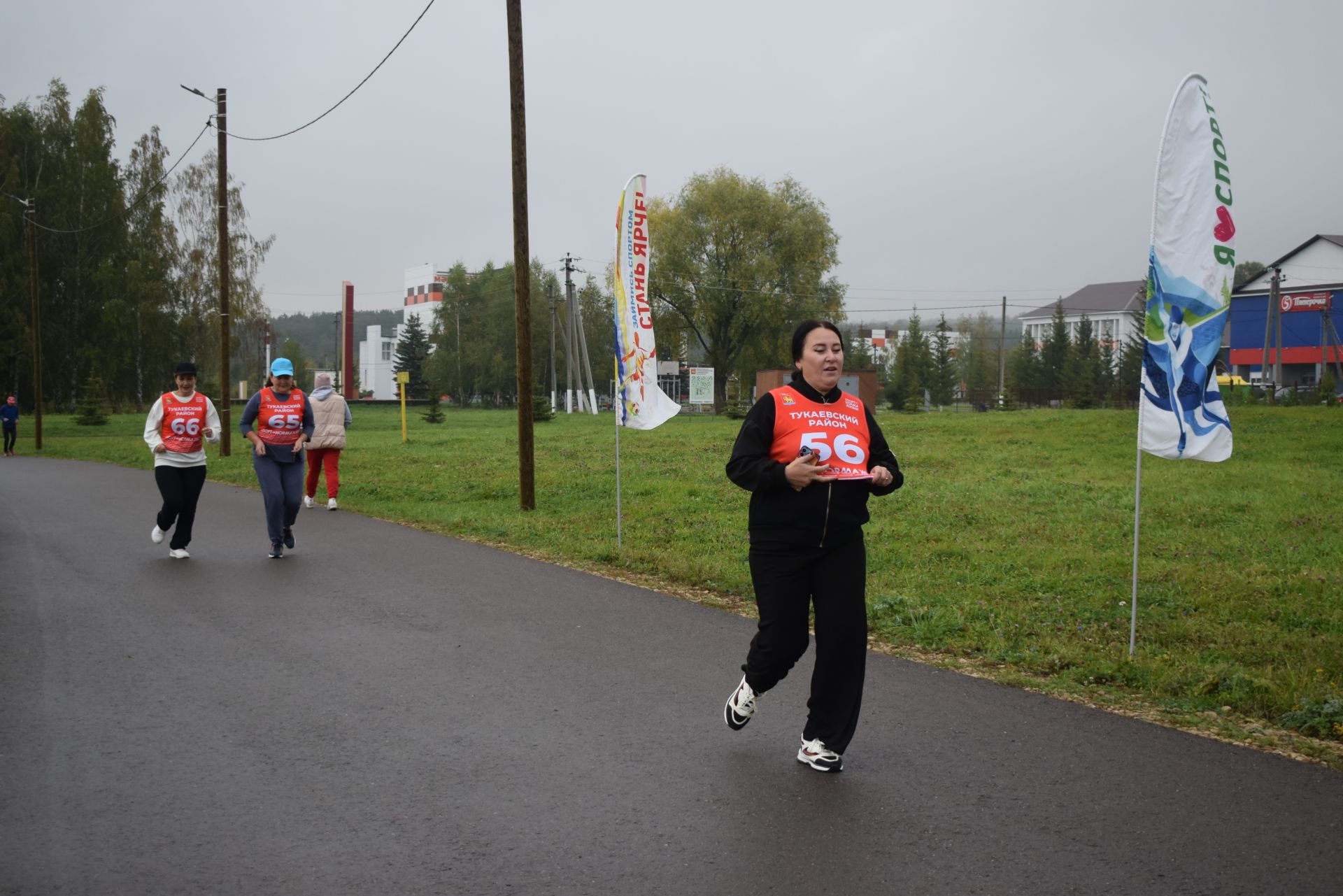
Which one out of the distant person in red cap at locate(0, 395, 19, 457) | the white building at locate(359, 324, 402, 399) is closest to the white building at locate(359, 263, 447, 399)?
the white building at locate(359, 324, 402, 399)

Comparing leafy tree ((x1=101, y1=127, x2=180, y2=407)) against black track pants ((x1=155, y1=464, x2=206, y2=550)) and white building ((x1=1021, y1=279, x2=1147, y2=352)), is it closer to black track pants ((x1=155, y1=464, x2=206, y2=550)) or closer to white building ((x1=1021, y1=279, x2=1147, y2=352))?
black track pants ((x1=155, y1=464, x2=206, y2=550))

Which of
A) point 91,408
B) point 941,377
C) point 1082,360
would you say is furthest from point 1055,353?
point 91,408

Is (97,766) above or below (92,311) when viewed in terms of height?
below

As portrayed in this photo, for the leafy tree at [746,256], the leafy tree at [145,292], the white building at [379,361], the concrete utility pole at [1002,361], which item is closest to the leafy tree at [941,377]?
the concrete utility pole at [1002,361]

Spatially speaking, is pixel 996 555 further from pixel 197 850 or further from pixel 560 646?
pixel 197 850

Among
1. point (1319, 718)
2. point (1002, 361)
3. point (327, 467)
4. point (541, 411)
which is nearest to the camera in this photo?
point (1319, 718)

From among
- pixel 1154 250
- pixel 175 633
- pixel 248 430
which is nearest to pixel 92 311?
pixel 248 430

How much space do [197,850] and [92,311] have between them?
60.0 m

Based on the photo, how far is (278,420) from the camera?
1170cm

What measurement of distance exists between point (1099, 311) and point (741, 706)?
17250cm

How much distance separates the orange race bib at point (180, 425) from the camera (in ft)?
36.6

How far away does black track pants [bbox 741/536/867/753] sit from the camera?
4.92 m

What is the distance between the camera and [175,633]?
7734 millimetres

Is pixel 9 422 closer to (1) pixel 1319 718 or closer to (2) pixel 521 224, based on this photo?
(2) pixel 521 224
